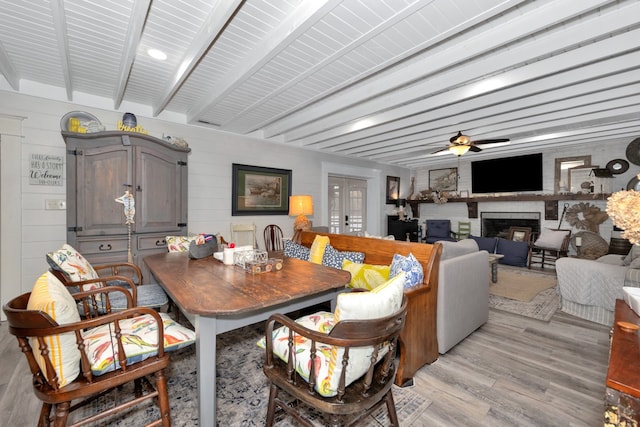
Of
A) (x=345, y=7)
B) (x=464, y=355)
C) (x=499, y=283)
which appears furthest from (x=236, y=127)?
(x=499, y=283)

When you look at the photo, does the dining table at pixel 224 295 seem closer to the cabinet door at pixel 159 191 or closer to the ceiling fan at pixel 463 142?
the cabinet door at pixel 159 191

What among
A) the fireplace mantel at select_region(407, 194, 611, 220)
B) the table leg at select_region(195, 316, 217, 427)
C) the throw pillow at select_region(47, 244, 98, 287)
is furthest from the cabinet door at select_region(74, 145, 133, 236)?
the fireplace mantel at select_region(407, 194, 611, 220)

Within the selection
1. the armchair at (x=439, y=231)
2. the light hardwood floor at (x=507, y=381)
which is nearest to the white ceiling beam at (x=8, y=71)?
the light hardwood floor at (x=507, y=381)

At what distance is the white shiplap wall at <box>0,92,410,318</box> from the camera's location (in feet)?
9.80

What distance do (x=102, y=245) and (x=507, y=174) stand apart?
7931 mm

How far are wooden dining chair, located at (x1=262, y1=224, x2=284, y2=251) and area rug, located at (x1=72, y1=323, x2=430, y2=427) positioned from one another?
2.67m

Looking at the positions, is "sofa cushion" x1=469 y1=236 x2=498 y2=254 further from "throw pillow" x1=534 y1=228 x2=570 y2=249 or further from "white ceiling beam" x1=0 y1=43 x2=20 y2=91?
"white ceiling beam" x1=0 y1=43 x2=20 y2=91

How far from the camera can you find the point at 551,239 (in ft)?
18.0

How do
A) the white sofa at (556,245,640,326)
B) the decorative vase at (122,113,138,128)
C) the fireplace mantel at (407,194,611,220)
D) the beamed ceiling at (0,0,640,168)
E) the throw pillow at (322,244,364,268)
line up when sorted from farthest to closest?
1. the fireplace mantel at (407,194,611,220)
2. the decorative vase at (122,113,138,128)
3. the white sofa at (556,245,640,326)
4. the throw pillow at (322,244,364,268)
5. the beamed ceiling at (0,0,640,168)

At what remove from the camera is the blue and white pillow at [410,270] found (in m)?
1.95

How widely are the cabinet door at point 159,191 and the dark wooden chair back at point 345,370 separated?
2.64 meters

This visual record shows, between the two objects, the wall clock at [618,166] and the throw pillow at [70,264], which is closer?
the throw pillow at [70,264]

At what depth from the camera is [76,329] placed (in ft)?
3.46

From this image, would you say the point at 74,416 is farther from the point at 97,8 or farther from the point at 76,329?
the point at 97,8
